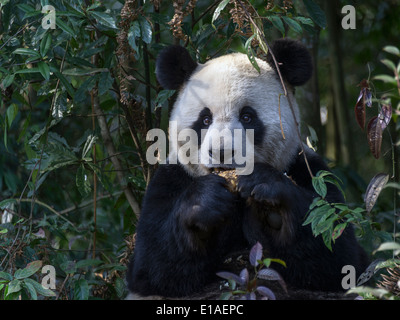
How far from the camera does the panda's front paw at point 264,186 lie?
3.51 meters

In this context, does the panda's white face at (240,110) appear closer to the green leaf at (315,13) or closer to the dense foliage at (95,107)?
the dense foliage at (95,107)

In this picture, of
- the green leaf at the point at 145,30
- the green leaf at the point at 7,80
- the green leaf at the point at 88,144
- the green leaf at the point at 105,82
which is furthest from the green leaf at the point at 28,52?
the green leaf at the point at 88,144

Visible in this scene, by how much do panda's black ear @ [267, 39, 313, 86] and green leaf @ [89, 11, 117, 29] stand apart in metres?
1.13

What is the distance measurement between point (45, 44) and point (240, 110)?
56.1 inches

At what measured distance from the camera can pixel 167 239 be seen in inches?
150

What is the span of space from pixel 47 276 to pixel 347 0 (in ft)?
12.9

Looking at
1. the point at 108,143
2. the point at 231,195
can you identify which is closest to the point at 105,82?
the point at 108,143

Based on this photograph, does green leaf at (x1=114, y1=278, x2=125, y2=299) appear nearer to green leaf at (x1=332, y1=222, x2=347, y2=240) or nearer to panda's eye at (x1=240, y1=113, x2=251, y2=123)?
panda's eye at (x1=240, y1=113, x2=251, y2=123)

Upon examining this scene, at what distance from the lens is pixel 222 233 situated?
3.90 metres

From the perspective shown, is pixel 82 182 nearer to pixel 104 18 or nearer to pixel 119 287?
pixel 119 287

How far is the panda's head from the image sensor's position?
151 inches

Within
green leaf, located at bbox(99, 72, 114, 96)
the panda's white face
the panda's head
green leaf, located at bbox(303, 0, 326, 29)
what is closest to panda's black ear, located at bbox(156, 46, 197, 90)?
the panda's head
